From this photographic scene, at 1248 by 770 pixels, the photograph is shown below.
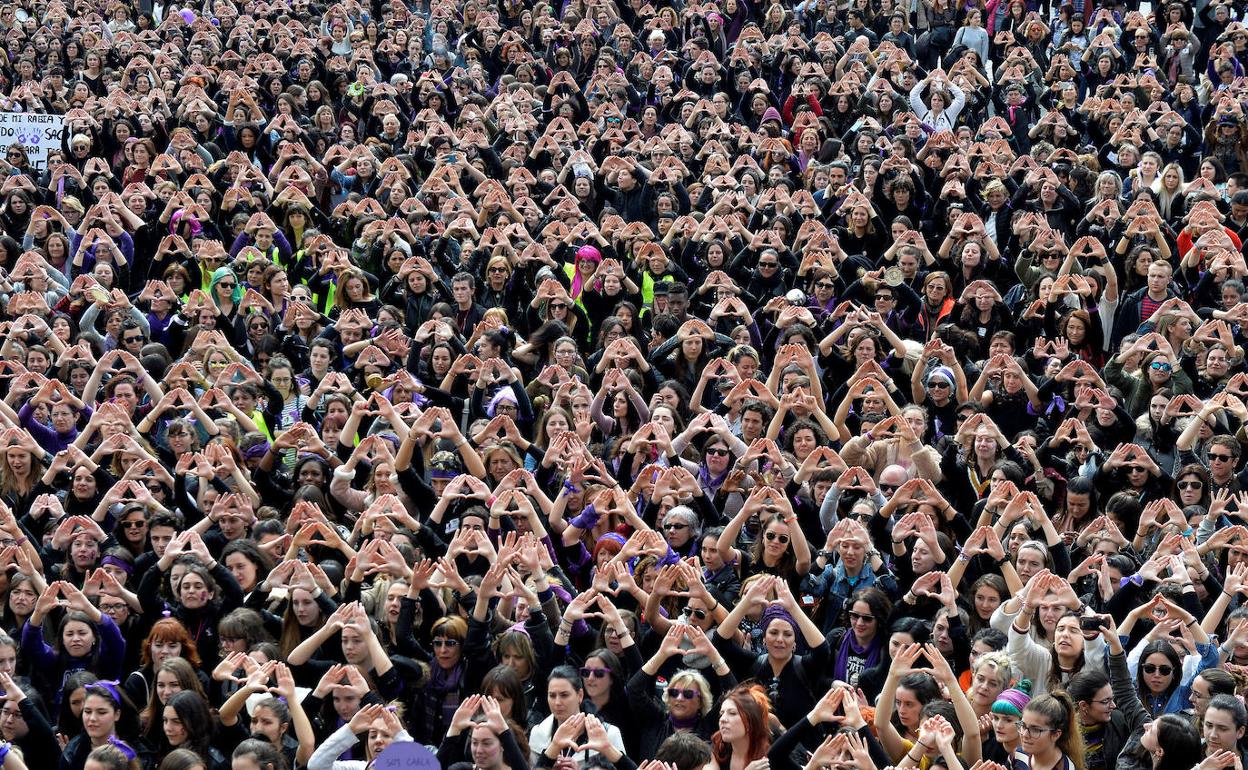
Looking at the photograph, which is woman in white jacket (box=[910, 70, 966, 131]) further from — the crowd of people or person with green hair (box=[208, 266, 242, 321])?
person with green hair (box=[208, 266, 242, 321])

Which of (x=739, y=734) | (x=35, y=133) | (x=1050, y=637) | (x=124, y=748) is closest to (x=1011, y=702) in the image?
(x=1050, y=637)

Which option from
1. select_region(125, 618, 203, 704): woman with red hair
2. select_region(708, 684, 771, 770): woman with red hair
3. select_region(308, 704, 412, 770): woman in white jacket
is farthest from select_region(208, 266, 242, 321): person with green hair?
select_region(708, 684, 771, 770): woman with red hair

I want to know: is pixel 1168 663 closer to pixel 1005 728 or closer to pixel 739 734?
pixel 1005 728

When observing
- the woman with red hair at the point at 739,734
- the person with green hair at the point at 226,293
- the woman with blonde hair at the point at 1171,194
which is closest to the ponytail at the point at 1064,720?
the woman with red hair at the point at 739,734

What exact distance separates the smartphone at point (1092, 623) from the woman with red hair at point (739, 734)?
59.3 inches

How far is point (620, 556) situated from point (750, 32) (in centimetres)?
1132

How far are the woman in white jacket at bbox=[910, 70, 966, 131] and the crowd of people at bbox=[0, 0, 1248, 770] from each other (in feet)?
0.30

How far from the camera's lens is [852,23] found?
19.8 m

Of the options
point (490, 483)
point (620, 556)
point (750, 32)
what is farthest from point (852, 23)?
point (620, 556)

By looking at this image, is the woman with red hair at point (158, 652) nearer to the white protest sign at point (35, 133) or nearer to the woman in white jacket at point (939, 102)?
the white protest sign at point (35, 133)

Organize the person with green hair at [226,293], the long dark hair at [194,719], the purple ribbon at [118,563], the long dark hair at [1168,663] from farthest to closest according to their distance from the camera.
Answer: the person with green hair at [226,293] < the purple ribbon at [118,563] < the long dark hair at [1168,663] < the long dark hair at [194,719]

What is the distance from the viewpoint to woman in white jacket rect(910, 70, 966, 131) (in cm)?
1727

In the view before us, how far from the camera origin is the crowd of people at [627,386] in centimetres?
818

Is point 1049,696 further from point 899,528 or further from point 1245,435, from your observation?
point 1245,435
